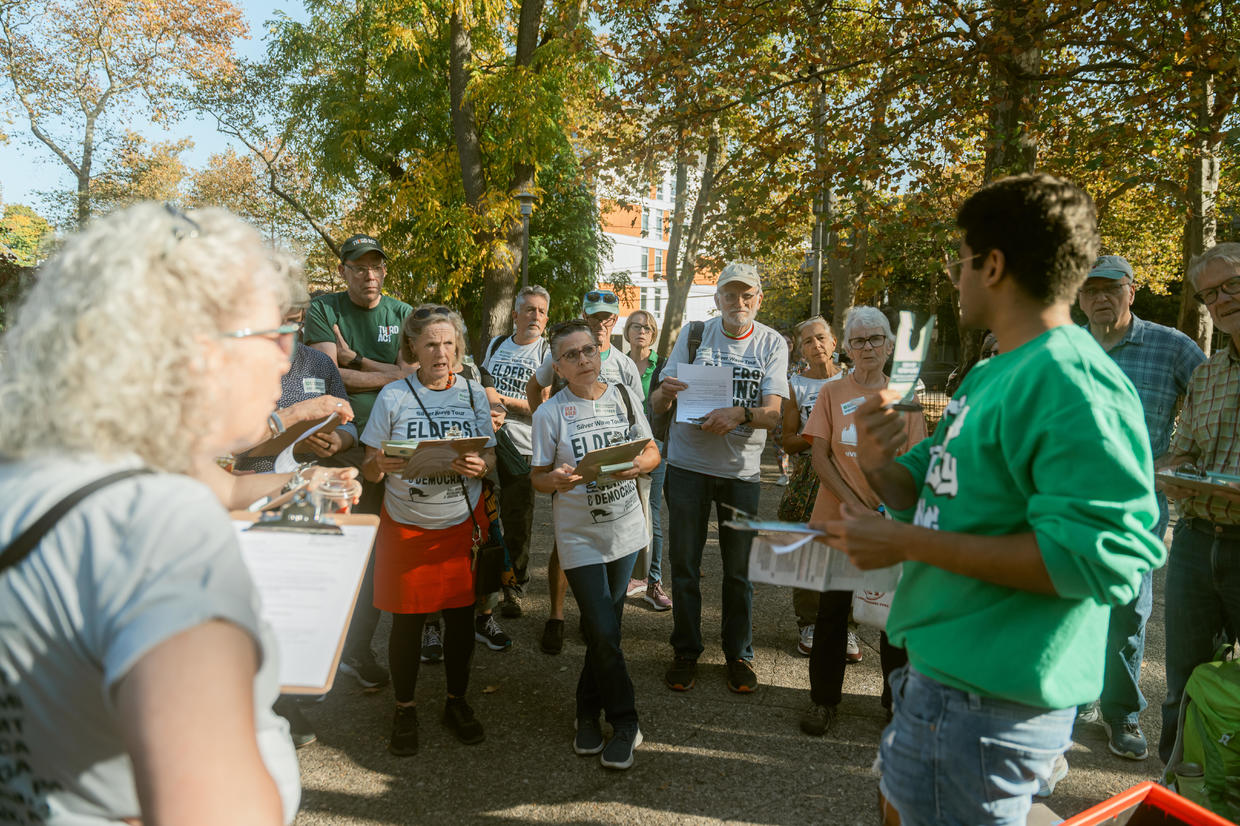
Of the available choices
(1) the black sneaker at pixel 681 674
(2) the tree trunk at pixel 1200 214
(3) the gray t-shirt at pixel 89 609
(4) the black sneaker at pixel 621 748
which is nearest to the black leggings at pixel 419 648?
(4) the black sneaker at pixel 621 748

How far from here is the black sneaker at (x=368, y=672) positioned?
4.30 meters

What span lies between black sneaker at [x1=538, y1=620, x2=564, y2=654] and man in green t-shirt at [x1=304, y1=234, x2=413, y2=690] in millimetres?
994

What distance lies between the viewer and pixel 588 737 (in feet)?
11.8

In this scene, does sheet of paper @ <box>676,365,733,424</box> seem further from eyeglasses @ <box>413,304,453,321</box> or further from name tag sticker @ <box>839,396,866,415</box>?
eyeglasses @ <box>413,304,453,321</box>

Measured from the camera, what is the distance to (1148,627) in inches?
212

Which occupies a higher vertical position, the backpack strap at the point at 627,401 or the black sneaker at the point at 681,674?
the backpack strap at the point at 627,401

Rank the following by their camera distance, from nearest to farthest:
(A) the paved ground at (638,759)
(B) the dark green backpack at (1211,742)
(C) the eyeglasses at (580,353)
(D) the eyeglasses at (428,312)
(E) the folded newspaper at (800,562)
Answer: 1. (E) the folded newspaper at (800,562)
2. (B) the dark green backpack at (1211,742)
3. (A) the paved ground at (638,759)
4. (C) the eyeglasses at (580,353)
5. (D) the eyeglasses at (428,312)

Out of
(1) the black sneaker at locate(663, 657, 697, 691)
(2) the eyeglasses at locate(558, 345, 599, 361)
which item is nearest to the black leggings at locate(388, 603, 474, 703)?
(1) the black sneaker at locate(663, 657, 697, 691)

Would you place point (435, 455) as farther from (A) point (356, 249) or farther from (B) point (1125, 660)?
(B) point (1125, 660)

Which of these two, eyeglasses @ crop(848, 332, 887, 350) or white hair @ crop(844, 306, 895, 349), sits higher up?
white hair @ crop(844, 306, 895, 349)

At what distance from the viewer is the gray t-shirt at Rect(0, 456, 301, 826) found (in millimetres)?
810

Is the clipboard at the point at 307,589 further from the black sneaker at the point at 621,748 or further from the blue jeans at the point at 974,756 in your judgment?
the black sneaker at the point at 621,748

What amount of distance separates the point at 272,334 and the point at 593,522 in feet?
8.73

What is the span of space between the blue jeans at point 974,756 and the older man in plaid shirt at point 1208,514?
6.29 ft
